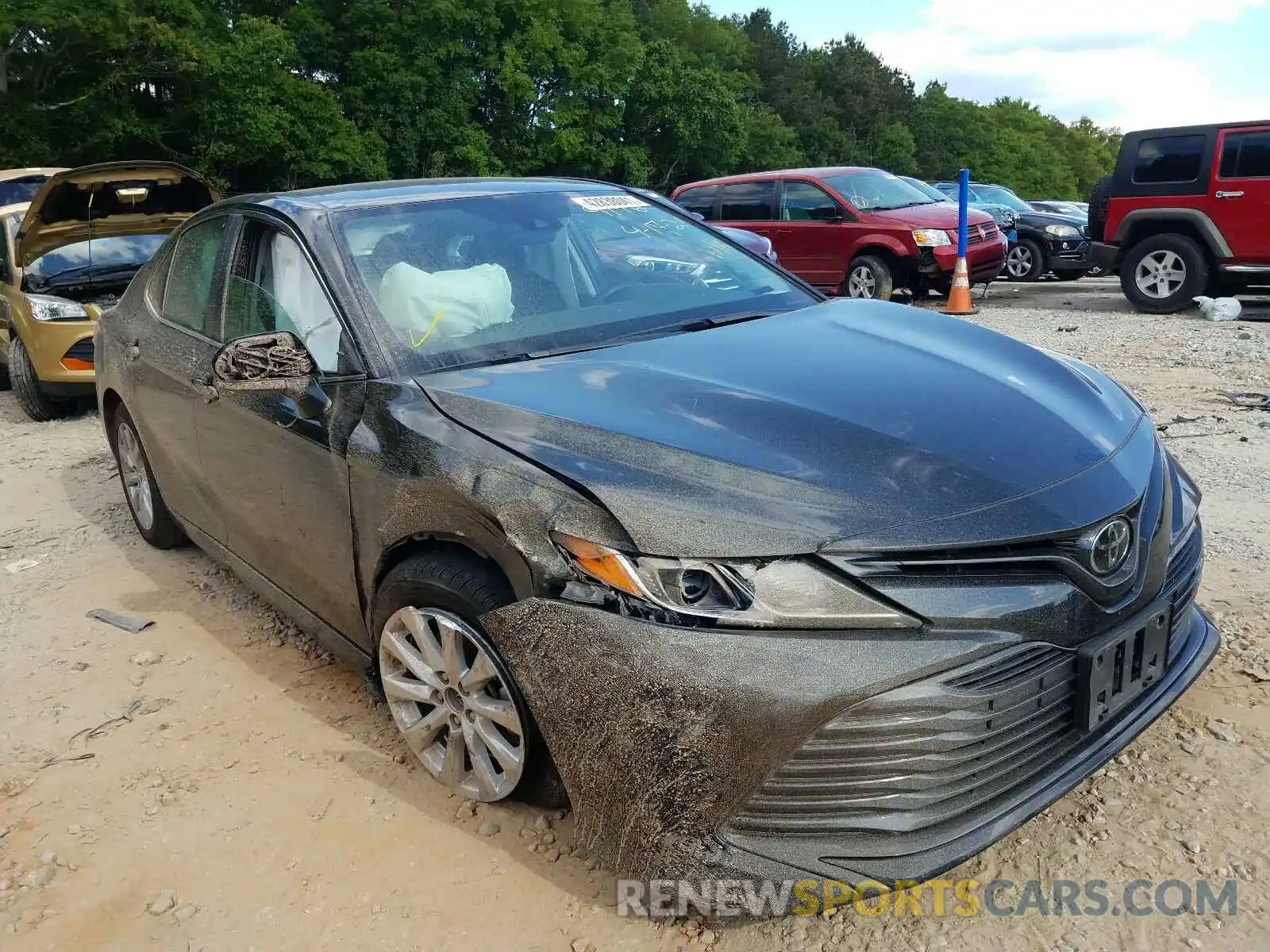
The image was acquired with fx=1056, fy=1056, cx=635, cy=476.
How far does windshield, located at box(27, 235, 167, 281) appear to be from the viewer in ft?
25.6

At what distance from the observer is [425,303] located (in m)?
3.03

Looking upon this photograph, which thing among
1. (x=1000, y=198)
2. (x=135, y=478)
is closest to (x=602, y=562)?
(x=135, y=478)

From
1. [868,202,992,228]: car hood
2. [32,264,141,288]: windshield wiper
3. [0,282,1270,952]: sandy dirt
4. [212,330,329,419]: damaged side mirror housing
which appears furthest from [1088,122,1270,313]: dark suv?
[212,330,329,419]: damaged side mirror housing

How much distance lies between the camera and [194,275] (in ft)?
13.1

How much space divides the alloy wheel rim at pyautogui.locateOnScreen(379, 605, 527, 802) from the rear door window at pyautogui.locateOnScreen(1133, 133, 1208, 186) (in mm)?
10890

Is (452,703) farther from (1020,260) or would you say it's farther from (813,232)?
(1020,260)

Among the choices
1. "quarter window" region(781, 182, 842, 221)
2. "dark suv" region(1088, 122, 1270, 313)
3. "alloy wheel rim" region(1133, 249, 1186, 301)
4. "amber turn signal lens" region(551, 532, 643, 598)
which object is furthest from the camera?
"quarter window" region(781, 182, 842, 221)

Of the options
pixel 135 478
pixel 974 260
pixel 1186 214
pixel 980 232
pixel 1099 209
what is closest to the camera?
pixel 135 478

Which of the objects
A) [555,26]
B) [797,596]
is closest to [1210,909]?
[797,596]

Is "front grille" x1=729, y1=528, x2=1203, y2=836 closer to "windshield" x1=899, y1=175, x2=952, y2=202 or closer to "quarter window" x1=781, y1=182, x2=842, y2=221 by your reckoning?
"quarter window" x1=781, y1=182, x2=842, y2=221

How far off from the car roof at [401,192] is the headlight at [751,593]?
1809 mm

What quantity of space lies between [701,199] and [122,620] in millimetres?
10713

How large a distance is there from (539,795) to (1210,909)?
4.92 ft

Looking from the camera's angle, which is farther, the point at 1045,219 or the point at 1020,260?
the point at 1020,260
